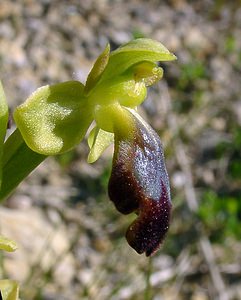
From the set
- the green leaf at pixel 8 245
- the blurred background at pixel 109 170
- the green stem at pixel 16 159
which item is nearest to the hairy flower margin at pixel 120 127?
the green stem at pixel 16 159

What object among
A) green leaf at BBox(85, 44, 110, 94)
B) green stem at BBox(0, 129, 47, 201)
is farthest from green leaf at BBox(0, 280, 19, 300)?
green leaf at BBox(85, 44, 110, 94)

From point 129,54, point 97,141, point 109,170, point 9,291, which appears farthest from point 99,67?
point 109,170

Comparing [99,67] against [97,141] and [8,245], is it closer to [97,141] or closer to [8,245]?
[97,141]

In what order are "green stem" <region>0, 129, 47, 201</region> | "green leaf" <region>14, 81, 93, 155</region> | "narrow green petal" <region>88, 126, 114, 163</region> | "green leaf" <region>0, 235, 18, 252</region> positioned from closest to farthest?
"green leaf" <region>0, 235, 18, 252</region>
"green leaf" <region>14, 81, 93, 155</region>
"green stem" <region>0, 129, 47, 201</region>
"narrow green petal" <region>88, 126, 114, 163</region>

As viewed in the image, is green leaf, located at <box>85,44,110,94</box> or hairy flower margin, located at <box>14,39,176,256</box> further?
green leaf, located at <box>85,44,110,94</box>

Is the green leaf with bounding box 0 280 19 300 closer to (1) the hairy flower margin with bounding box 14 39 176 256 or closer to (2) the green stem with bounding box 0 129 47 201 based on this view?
(2) the green stem with bounding box 0 129 47 201
